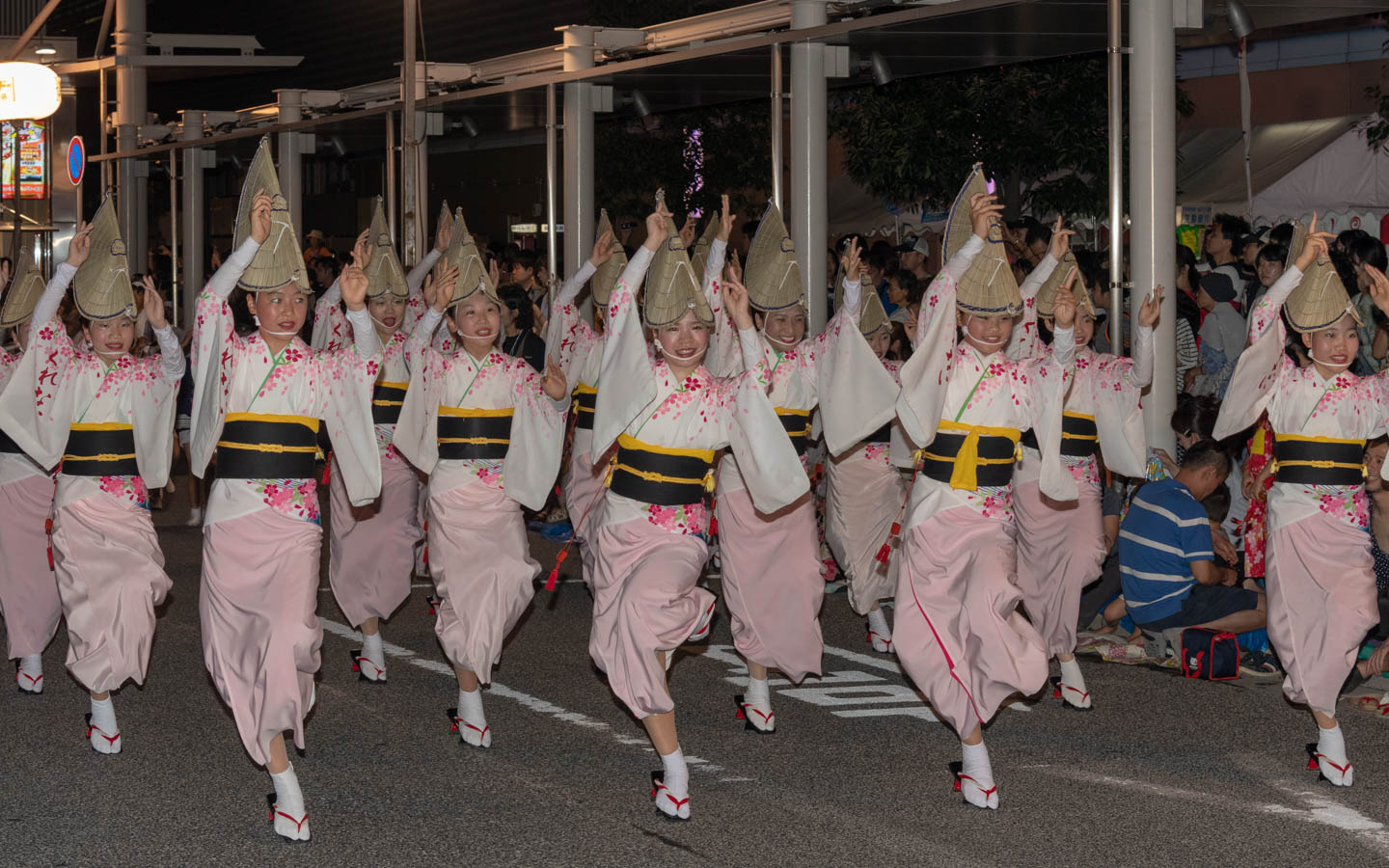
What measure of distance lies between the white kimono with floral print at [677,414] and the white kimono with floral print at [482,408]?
944 mm

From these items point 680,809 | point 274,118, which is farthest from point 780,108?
point 274,118

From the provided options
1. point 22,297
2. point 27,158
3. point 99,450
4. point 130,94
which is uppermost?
point 130,94

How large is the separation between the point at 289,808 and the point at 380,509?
278 centimetres

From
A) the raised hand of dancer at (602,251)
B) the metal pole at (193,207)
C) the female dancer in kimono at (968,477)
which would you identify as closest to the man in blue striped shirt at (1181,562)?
the female dancer in kimono at (968,477)

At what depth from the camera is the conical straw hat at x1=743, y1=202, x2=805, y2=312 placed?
24.0 ft

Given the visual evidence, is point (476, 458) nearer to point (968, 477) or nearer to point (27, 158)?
point (968, 477)

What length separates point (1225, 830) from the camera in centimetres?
534

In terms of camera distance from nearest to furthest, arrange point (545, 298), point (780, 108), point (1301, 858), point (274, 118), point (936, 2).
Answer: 1. point (1301, 858)
2. point (936, 2)
3. point (780, 108)
4. point (545, 298)
5. point (274, 118)

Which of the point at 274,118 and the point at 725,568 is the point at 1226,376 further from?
the point at 274,118

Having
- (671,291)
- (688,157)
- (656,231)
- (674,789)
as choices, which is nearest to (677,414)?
(671,291)

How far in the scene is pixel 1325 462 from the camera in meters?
6.26

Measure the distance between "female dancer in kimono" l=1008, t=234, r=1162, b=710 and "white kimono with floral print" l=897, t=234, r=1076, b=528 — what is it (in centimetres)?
119

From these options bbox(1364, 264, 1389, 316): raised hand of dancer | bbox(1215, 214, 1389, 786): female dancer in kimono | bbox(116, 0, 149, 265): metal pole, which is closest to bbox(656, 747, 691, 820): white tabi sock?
bbox(1215, 214, 1389, 786): female dancer in kimono

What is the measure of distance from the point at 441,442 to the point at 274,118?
379 inches
